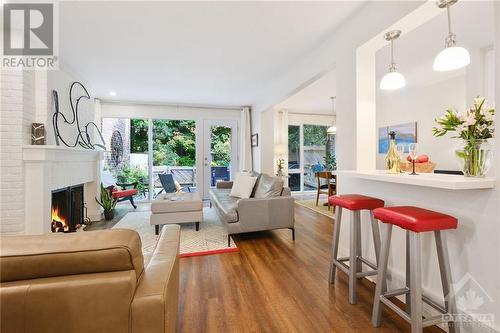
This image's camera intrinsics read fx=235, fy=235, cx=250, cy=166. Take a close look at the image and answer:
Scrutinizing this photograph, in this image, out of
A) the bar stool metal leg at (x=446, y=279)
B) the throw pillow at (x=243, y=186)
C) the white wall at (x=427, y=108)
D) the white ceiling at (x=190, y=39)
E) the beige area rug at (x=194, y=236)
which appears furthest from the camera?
the white wall at (x=427, y=108)

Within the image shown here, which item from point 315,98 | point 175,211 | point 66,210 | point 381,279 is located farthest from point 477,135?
A: point 66,210

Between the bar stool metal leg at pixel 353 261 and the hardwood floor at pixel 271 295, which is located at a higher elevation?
the bar stool metal leg at pixel 353 261

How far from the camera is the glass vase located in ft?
4.50

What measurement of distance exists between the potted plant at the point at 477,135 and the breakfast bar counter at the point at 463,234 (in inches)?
3.6

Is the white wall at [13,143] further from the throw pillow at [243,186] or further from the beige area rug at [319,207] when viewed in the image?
the beige area rug at [319,207]

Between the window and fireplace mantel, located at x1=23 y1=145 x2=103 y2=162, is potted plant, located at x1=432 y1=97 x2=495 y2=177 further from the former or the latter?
the window

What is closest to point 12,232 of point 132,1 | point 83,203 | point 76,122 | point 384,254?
point 83,203

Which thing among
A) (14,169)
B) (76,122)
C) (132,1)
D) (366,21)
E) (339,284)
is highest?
(132,1)

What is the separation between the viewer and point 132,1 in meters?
2.15

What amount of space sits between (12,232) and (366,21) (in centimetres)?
429

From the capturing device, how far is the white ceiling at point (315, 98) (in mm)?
4473

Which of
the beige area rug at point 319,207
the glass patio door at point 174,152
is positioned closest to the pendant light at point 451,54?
the beige area rug at point 319,207

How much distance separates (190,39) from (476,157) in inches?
115

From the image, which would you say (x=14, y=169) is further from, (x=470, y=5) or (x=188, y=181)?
(x=470, y=5)
